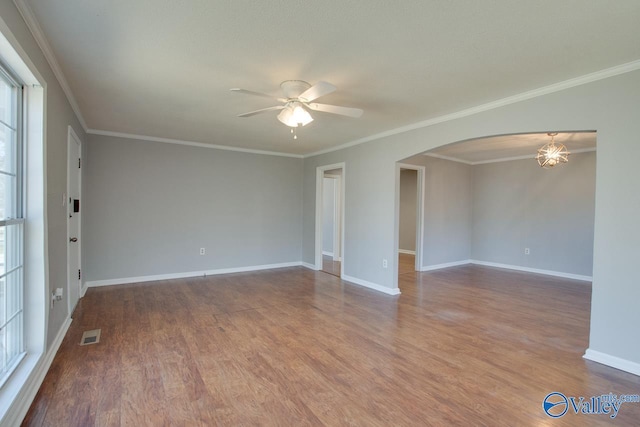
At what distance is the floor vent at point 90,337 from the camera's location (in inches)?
112

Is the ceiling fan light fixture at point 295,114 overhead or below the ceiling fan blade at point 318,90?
below

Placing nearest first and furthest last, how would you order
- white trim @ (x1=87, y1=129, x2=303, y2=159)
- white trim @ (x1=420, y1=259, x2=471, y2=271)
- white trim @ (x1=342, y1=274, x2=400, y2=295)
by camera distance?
white trim @ (x1=342, y1=274, x2=400, y2=295), white trim @ (x1=87, y1=129, x2=303, y2=159), white trim @ (x1=420, y1=259, x2=471, y2=271)

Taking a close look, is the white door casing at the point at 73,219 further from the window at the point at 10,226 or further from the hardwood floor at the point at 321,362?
the window at the point at 10,226

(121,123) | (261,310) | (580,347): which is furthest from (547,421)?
(121,123)

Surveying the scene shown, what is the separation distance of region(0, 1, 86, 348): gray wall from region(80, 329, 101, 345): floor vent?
228mm

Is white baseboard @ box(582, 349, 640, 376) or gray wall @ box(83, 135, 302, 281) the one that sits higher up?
gray wall @ box(83, 135, 302, 281)

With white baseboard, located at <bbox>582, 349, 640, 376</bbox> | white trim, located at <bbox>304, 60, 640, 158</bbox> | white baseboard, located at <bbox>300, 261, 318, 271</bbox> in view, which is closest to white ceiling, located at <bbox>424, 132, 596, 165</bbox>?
white trim, located at <bbox>304, 60, 640, 158</bbox>

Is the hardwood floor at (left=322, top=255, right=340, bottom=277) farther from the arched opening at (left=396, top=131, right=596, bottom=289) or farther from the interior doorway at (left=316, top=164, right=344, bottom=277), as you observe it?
the arched opening at (left=396, top=131, right=596, bottom=289)

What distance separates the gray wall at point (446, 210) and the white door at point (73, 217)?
205 inches

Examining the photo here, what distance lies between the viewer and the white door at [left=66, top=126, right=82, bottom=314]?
3322 mm

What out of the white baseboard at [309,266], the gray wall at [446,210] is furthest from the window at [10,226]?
the gray wall at [446,210]

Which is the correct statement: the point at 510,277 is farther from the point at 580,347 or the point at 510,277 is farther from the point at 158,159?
the point at 158,159

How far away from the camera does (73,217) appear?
3.71 m

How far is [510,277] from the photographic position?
5.81m
